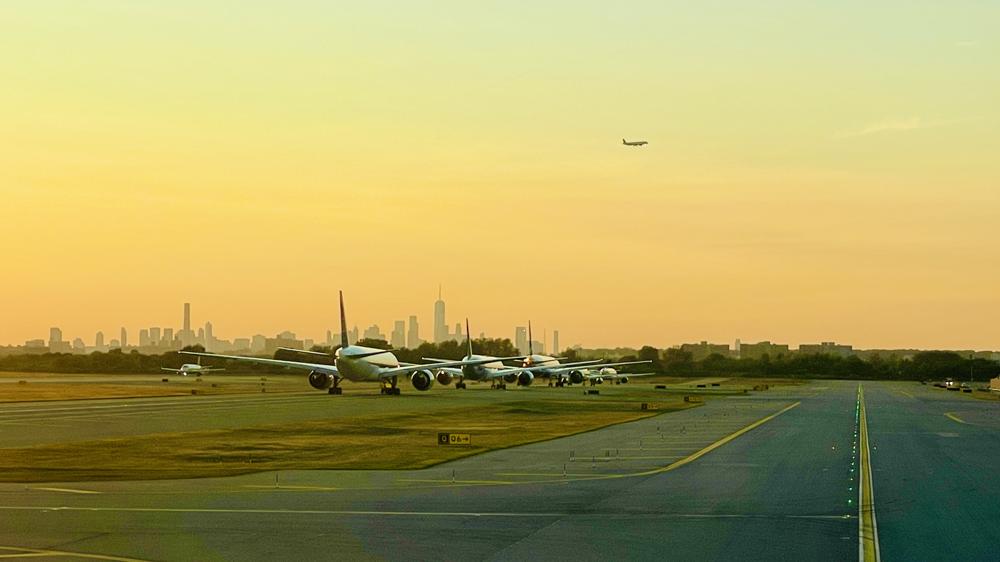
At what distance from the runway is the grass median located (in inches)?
84.5

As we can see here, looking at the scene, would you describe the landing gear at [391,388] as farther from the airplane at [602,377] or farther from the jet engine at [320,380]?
the airplane at [602,377]

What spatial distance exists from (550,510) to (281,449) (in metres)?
21.0

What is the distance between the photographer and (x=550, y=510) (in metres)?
28.1

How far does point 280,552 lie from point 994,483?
2439 cm

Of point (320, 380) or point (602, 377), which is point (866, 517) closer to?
point (320, 380)

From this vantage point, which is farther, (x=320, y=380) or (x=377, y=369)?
(x=320, y=380)

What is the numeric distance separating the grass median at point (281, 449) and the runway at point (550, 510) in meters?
2.15

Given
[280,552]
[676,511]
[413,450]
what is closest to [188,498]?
[280,552]

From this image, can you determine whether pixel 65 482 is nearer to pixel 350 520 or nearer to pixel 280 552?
pixel 350 520

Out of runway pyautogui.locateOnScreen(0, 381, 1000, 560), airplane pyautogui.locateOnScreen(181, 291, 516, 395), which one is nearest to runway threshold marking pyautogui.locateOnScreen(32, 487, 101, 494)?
runway pyautogui.locateOnScreen(0, 381, 1000, 560)

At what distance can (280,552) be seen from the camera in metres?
21.6

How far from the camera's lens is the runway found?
2219 cm

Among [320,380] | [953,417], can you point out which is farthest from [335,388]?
[953,417]

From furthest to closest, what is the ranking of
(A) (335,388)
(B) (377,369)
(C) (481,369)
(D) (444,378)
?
(C) (481,369), (D) (444,378), (A) (335,388), (B) (377,369)
